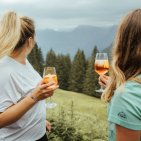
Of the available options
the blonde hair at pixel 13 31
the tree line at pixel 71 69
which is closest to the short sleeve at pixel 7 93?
the blonde hair at pixel 13 31

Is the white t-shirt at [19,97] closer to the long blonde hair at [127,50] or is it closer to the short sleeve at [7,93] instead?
the short sleeve at [7,93]

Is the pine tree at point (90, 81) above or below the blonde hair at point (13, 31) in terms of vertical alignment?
below

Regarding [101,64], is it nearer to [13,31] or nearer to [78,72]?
[13,31]

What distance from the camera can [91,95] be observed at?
249 feet

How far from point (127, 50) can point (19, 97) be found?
1728 mm

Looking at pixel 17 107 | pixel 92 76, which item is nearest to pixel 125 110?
pixel 17 107

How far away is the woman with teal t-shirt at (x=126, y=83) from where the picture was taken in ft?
8.00

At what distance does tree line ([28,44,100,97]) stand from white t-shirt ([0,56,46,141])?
70.8 metres

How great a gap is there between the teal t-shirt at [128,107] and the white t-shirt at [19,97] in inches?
70.4

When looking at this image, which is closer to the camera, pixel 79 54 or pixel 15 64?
pixel 15 64

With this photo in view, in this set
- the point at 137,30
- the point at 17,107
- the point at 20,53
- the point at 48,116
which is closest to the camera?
the point at 137,30

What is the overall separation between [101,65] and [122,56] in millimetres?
1961

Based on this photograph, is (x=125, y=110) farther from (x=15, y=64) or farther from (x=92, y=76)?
(x=92, y=76)

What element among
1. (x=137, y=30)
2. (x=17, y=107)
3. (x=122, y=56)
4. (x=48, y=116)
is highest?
(x=137, y=30)
